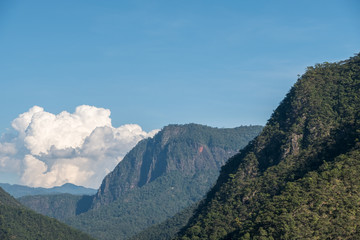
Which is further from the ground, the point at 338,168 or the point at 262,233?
the point at 338,168

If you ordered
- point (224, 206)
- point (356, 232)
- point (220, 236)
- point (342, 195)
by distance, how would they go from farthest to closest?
point (224, 206) → point (220, 236) → point (342, 195) → point (356, 232)

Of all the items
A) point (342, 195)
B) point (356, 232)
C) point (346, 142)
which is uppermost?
point (346, 142)

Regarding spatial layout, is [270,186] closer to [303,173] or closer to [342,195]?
[303,173]

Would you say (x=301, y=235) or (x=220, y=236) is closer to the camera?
(x=301, y=235)

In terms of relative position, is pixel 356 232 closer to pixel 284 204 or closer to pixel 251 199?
pixel 284 204

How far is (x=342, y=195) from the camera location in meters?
148

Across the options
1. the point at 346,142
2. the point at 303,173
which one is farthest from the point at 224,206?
the point at 346,142

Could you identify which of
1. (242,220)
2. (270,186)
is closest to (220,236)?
(242,220)

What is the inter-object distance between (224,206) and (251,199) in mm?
11305

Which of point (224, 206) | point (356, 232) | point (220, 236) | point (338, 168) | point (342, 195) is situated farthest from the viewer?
point (224, 206)

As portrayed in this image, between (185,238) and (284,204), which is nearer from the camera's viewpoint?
(284,204)

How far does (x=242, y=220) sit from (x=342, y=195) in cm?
4431

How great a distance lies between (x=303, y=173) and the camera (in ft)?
601

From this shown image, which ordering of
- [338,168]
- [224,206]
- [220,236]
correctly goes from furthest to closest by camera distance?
[224,206] < [220,236] < [338,168]
